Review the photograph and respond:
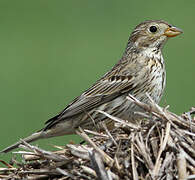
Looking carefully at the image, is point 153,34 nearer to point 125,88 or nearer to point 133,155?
point 125,88

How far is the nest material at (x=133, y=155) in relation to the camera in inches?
196

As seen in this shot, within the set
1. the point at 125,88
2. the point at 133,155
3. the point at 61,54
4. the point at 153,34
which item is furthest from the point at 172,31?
the point at 61,54

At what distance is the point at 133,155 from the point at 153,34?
332 centimetres

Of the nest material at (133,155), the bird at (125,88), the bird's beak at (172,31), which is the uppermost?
the bird's beak at (172,31)

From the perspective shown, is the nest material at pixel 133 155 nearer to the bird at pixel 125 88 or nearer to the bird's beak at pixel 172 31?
the bird at pixel 125 88

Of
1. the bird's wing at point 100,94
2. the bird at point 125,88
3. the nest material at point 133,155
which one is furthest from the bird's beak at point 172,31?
the nest material at point 133,155

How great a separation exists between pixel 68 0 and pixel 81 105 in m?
12.2

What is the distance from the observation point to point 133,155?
5.15 meters

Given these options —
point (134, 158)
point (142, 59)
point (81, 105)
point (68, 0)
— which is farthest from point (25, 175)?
point (68, 0)

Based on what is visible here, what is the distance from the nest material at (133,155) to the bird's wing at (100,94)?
1.91 metres

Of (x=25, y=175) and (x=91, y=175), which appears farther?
(x=25, y=175)

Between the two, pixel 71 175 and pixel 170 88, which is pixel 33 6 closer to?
pixel 170 88

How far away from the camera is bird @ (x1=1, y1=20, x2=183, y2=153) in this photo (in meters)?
7.50

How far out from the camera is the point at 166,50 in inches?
607
